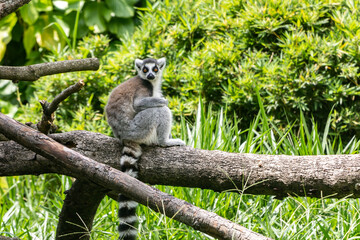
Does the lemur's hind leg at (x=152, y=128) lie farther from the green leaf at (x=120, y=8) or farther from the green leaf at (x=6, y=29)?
the green leaf at (x=6, y=29)

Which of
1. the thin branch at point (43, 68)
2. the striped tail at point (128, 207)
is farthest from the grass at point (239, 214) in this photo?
the thin branch at point (43, 68)

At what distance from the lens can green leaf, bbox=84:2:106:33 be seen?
653 cm

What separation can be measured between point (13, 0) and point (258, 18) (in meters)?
2.99

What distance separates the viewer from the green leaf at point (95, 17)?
6533mm

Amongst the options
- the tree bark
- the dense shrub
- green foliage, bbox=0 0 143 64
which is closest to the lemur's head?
the dense shrub

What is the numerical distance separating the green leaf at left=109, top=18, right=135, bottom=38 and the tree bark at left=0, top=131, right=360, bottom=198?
3.85m

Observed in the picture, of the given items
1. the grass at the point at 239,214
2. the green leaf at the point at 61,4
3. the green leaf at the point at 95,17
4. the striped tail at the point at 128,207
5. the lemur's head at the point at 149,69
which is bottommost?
the grass at the point at 239,214

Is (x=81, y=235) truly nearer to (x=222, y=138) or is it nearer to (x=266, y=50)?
(x=222, y=138)

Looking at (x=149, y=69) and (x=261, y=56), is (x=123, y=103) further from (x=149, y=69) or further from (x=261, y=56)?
(x=261, y=56)

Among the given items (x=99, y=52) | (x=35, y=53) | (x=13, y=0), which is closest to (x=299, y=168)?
(x=13, y=0)

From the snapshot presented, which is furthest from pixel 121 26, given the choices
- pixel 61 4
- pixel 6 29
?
pixel 6 29

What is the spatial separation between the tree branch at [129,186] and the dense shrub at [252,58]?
2.10 meters

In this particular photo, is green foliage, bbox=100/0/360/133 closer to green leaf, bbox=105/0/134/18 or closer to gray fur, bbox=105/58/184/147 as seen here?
gray fur, bbox=105/58/184/147

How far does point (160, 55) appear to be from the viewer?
18.0 ft
